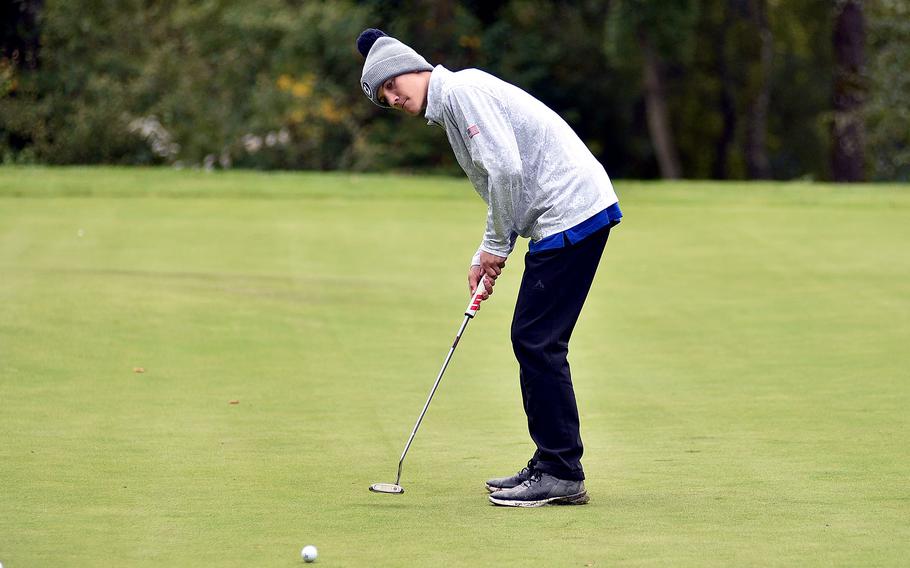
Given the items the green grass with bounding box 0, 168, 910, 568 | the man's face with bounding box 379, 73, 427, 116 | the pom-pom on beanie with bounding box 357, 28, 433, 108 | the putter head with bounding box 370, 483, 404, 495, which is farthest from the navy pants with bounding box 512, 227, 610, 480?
the pom-pom on beanie with bounding box 357, 28, 433, 108

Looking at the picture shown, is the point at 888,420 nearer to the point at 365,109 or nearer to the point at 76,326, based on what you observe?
the point at 76,326

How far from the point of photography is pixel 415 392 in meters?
7.85

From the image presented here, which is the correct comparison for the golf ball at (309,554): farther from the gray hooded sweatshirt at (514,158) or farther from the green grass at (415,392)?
the gray hooded sweatshirt at (514,158)

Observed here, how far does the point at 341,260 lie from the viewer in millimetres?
12891

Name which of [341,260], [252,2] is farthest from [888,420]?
[252,2]

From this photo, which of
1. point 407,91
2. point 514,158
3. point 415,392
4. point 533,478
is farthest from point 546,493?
point 415,392

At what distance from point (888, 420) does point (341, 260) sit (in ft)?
21.4

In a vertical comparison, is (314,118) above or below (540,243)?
below

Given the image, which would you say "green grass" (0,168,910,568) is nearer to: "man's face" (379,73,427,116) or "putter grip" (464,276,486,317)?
"putter grip" (464,276,486,317)

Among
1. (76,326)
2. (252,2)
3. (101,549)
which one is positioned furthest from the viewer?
(252,2)

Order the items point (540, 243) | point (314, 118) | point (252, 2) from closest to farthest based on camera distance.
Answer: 1. point (540, 243)
2. point (314, 118)
3. point (252, 2)

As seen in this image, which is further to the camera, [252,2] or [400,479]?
[252,2]

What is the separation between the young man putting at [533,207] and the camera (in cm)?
538

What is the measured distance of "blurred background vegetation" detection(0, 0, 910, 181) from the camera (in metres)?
31.5
